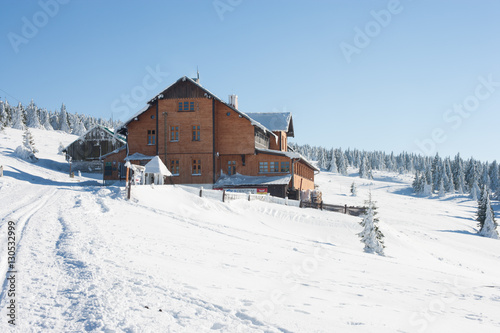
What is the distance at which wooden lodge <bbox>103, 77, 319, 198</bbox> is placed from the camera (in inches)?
1455

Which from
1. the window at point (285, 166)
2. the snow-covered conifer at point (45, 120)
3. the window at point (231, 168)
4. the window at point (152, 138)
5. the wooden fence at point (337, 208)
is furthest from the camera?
the snow-covered conifer at point (45, 120)

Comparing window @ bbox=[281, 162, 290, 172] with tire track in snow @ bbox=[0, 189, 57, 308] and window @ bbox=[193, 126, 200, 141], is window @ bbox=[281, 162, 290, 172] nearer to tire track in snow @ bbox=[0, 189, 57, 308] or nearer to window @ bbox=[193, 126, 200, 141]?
window @ bbox=[193, 126, 200, 141]

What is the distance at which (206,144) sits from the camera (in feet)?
121

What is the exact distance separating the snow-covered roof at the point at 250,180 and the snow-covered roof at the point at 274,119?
9.46 meters

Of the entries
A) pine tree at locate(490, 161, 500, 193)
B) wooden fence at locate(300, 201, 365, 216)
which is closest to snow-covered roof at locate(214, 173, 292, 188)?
wooden fence at locate(300, 201, 365, 216)

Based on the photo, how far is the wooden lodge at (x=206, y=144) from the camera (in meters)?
37.0

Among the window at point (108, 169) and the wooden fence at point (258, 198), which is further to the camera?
the window at point (108, 169)

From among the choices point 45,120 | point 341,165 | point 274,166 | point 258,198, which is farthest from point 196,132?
point 341,165

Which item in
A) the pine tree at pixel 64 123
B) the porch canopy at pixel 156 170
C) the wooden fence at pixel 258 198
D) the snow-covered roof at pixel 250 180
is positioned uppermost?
the pine tree at pixel 64 123

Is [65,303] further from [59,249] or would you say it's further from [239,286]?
[59,249]

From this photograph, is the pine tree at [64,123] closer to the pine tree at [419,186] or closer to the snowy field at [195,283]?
the pine tree at [419,186]

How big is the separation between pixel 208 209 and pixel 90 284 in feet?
53.7

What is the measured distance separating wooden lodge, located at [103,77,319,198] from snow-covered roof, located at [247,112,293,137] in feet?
24.1

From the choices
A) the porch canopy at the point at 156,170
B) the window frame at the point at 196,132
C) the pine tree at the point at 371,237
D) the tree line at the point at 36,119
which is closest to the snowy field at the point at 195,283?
the pine tree at the point at 371,237
